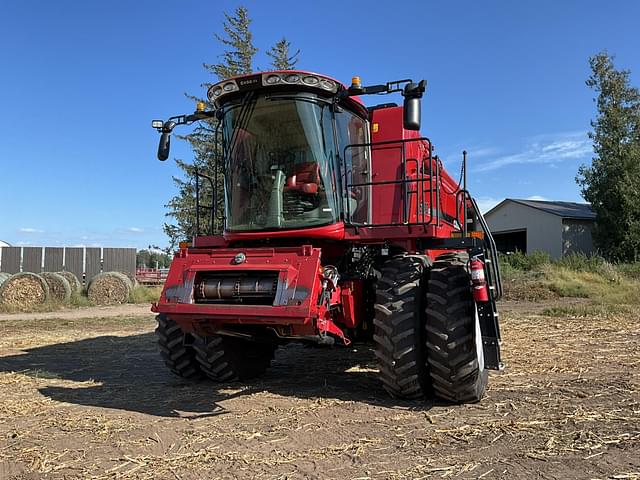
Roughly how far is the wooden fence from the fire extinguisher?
80.3 ft

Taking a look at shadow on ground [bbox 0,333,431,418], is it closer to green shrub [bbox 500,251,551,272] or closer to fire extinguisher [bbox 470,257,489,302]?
fire extinguisher [bbox 470,257,489,302]

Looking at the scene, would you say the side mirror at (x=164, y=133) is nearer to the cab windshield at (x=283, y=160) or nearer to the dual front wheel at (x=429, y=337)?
the cab windshield at (x=283, y=160)

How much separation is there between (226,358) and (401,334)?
224 cm

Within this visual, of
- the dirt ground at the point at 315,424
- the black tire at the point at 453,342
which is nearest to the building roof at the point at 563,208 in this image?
the dirt ground at the point at 315,424

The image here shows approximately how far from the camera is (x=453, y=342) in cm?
512

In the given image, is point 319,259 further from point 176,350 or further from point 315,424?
point 176,350

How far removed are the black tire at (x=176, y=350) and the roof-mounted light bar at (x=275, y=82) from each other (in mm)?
2733

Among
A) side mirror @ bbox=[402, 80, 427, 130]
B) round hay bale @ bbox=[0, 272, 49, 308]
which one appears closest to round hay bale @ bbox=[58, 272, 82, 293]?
round hay bale @ bbox=[0, 272, 49, 308]

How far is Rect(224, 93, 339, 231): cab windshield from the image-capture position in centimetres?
573

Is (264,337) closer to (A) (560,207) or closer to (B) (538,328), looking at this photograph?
(B) (538,328)

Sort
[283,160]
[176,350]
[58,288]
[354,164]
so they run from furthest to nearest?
[58,288], [176,350], [354,164], [283,160]

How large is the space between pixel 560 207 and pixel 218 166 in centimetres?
3495

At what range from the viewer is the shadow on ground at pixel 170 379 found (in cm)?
564

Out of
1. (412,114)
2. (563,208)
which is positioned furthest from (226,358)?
(563,208)
